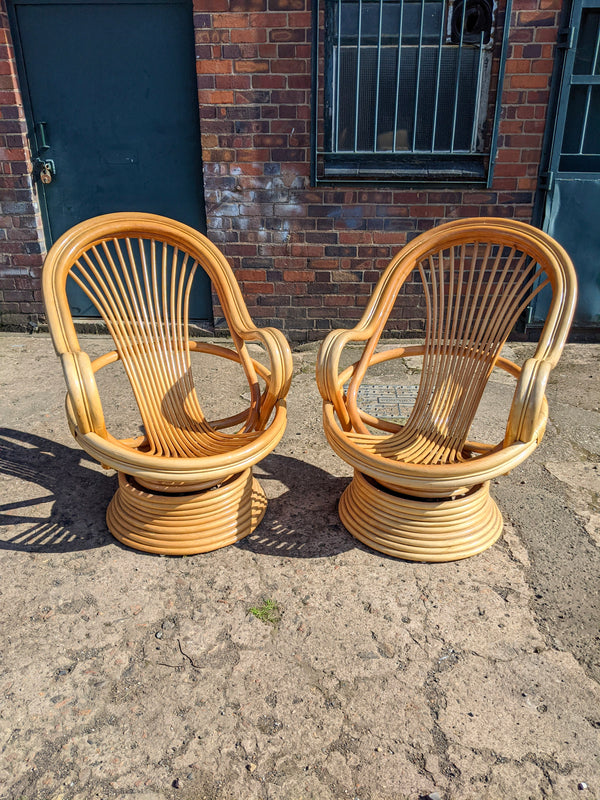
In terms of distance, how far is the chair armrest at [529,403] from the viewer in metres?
2.07

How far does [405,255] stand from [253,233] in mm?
2041

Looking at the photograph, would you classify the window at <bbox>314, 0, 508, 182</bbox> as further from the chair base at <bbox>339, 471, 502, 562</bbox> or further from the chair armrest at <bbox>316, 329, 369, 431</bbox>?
the chair base at <bbox>339, 471, 502, 562</bbox>

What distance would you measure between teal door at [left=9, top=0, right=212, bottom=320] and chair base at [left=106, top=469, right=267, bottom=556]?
2730 millimetres

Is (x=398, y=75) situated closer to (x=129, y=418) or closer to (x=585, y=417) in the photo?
(x=585, y=417)

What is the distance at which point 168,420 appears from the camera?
8.74 ft

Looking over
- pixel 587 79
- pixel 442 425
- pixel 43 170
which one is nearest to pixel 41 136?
pixel 43 170

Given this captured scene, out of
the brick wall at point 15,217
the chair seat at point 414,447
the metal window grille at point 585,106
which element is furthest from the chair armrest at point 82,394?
the metal window grille at point 585,106

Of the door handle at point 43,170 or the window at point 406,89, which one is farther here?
the door handle at point 43,170

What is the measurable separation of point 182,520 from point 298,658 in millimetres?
728

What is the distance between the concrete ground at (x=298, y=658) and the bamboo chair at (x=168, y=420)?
13 cm

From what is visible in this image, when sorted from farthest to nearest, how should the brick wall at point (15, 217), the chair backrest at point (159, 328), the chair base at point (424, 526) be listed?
the brick wall at point (15, 217) < the chair backrest at point (159, 328) < the chair base at point (424, 526)

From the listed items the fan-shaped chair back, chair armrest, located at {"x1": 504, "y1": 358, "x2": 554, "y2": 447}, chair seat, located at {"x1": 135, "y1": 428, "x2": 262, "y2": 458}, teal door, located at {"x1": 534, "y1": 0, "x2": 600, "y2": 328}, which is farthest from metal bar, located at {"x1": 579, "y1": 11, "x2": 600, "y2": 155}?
chair seat, located at {"x1": 135, "y1": 428, "x2": 262, "y2": 458}

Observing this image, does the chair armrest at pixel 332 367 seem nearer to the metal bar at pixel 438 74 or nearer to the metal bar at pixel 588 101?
the metal bar at pixel 438 74

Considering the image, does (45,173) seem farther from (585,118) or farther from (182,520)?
(585,118)
